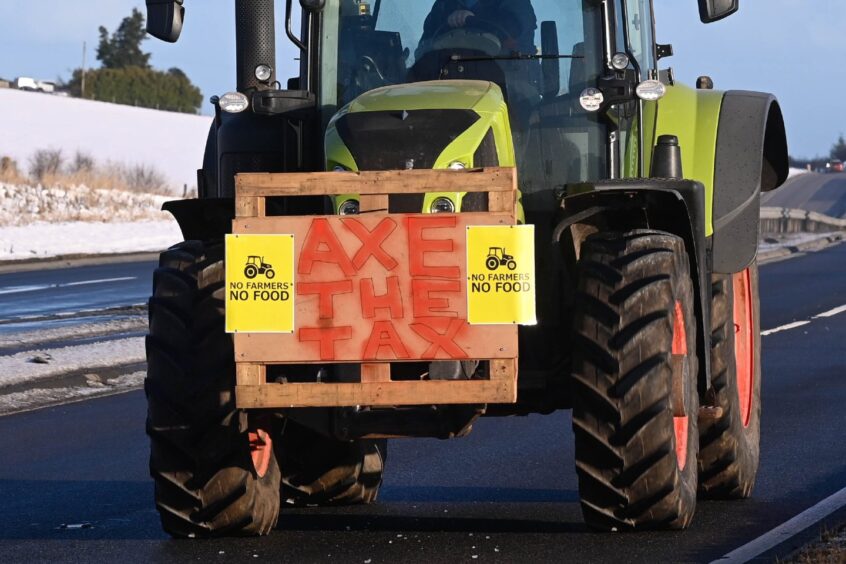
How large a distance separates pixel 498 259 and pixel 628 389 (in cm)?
83

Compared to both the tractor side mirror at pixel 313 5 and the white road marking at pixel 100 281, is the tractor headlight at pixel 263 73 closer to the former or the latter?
the tractor side mirror at pixel 313 5

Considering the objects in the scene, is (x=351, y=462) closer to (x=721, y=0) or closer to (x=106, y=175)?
(x=721, y=0)

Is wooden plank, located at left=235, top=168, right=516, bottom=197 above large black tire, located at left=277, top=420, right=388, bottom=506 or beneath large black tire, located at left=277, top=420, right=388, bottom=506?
above

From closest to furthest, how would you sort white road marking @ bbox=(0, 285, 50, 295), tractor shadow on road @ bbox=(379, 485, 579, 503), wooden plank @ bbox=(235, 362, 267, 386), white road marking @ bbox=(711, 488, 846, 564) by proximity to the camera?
wooden plank @ bbox=(235, 362, 267, 386), white road marking @ bbox=(711, 488, 846, 564), tractor shadow on road @ bbox=(379, 485, 579, 503), white road marking @ bbox=(0, 285, 50, 295)

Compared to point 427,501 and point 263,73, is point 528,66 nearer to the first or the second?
point 263,73

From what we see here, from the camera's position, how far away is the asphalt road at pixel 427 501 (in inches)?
296

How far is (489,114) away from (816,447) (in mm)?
4014

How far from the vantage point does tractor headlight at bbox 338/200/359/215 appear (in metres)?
7.46

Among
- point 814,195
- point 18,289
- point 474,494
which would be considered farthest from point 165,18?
point 814,195

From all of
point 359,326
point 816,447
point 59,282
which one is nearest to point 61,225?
point 59,282

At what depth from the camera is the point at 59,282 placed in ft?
89.2

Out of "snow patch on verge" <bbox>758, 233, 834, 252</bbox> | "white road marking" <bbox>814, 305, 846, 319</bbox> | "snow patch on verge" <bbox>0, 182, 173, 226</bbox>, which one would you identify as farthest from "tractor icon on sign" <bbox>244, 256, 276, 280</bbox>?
"snow patch on verge" <bbox>0, 182, 173, 226</bbox>

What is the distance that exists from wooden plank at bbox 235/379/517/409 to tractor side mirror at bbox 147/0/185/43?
2.34 meters

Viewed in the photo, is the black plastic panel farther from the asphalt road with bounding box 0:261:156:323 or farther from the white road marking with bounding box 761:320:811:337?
the asphalt road with bounding box 0:261:156:323
